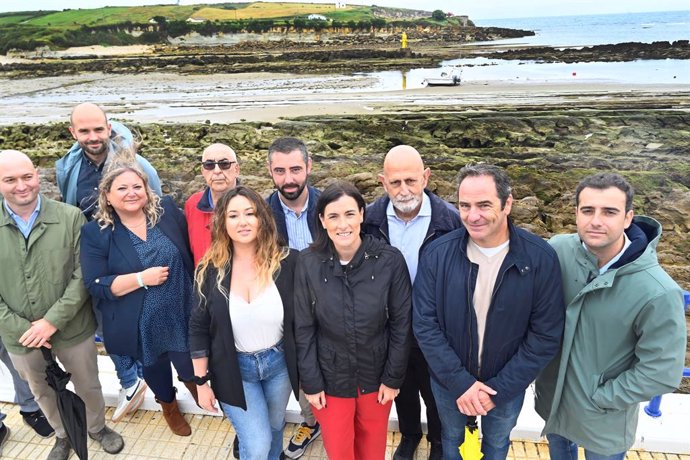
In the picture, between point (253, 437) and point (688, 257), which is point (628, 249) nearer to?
point (253, 437)

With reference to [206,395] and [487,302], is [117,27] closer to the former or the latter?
[206,395]

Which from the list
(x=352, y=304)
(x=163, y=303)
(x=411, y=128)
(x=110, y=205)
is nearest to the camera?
(x=352, y=304)

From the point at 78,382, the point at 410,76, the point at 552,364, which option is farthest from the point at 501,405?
the point at 410,76

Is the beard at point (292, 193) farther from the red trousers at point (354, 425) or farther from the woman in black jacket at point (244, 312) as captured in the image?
the red trousers at point (354, 425)

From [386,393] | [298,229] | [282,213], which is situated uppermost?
[282,213]

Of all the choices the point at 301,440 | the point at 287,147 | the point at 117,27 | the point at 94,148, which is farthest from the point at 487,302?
the point at 117,27

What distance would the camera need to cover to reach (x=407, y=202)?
10.5ft

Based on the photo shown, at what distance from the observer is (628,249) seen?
250 centimetres

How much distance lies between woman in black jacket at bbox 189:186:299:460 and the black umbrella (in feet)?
3.55

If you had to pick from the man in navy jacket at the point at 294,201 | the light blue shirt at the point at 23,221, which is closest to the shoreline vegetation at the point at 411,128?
the man in navy jacket at the point at 294,201

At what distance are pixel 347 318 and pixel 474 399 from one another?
0.89m

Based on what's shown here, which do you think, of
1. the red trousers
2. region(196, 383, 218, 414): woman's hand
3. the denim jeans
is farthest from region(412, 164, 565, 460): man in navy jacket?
region(196, 383, 218, 414): woman's hand

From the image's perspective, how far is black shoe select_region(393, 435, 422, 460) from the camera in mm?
3588

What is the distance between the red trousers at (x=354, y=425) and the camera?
10.1ft
